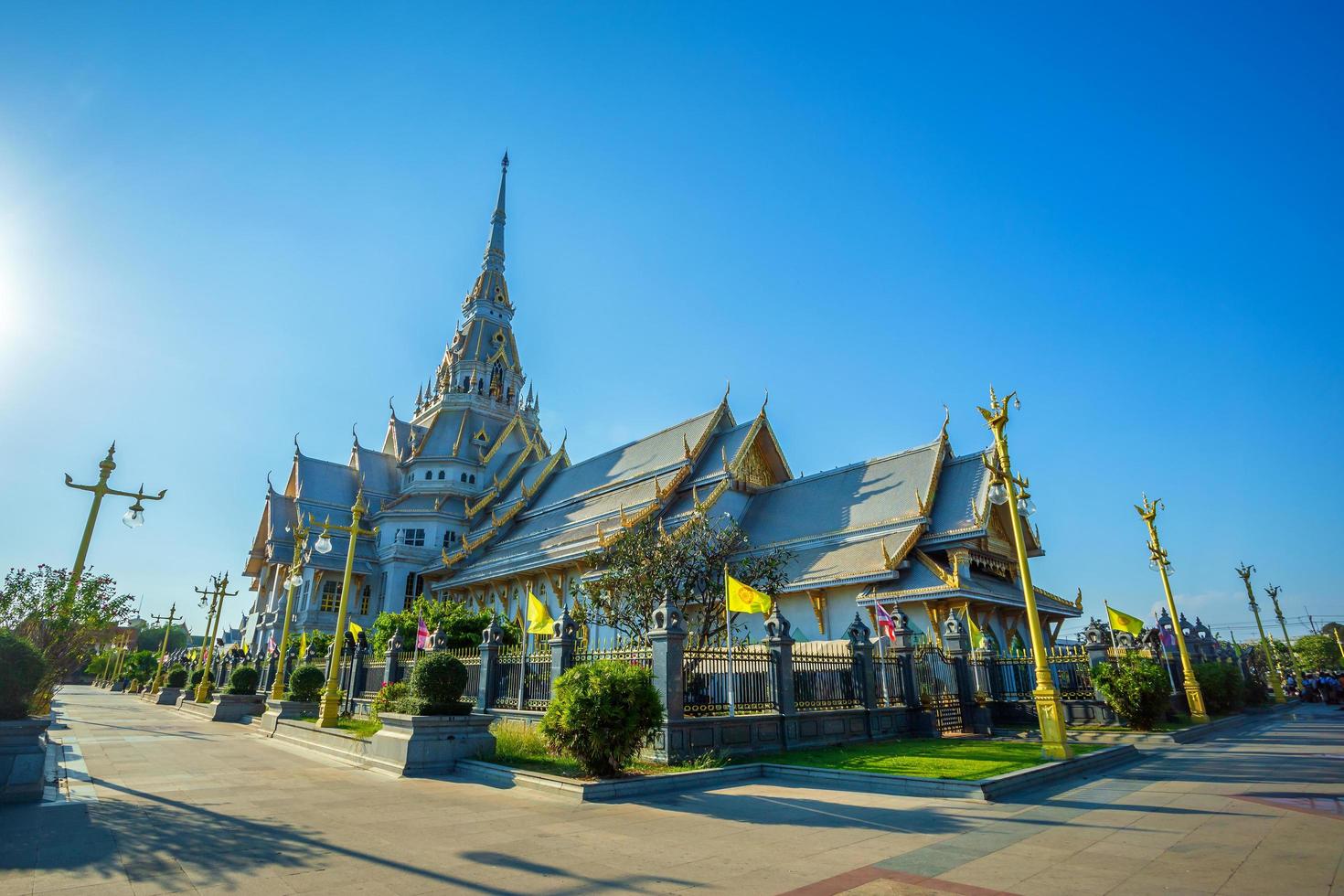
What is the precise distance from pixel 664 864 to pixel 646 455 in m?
31.7

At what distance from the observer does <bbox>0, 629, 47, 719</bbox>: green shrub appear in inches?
341

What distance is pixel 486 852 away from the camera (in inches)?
252

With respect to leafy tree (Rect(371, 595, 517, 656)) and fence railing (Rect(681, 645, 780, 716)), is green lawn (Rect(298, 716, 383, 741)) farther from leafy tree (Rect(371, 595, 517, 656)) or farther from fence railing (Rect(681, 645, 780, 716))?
fence railing (Rect(681, 645, 780, 716))

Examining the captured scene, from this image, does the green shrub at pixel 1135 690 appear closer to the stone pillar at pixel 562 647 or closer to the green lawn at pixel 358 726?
the stone pillar at pixel 562 647

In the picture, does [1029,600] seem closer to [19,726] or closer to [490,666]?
[490,666]

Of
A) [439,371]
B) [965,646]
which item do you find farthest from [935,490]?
[439,371]

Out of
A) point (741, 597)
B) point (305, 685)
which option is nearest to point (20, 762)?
point (741, 597)

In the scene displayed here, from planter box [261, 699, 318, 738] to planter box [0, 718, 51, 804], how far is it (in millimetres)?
11811

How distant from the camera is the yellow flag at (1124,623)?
20.4m

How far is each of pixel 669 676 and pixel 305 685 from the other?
1510cm

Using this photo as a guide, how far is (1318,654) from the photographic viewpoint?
3024 inches

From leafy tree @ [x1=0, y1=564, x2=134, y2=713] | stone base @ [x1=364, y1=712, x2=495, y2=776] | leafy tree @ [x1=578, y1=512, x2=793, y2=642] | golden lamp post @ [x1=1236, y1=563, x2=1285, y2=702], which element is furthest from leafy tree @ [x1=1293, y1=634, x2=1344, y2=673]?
leafy tree @ [x1=0, y1=564, x2=134, y2=713]

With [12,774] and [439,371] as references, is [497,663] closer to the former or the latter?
[12,774]

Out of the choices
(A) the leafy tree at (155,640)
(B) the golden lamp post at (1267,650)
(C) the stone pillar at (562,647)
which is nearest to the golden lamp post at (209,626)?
(C) the stone pillar at (562,647)
